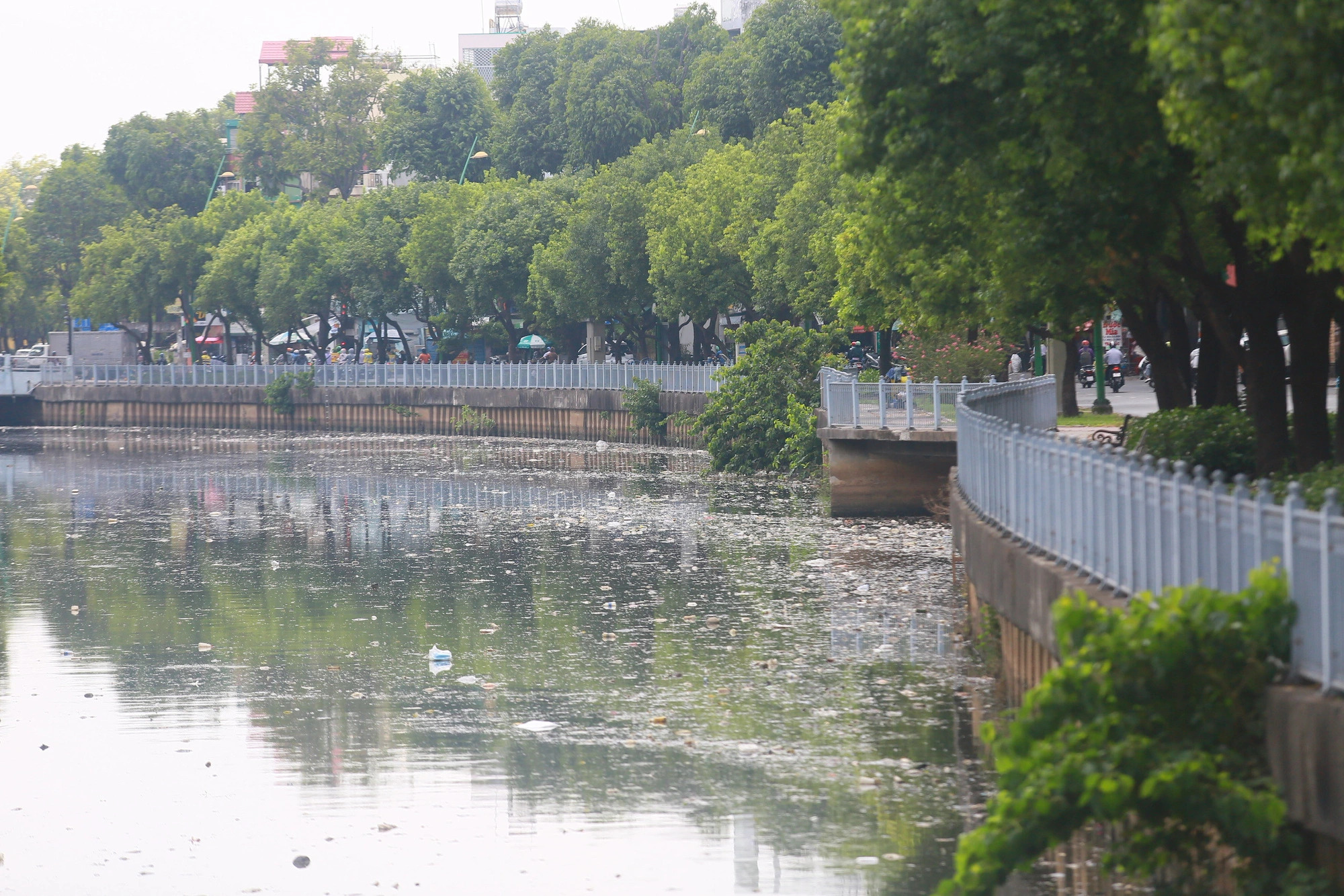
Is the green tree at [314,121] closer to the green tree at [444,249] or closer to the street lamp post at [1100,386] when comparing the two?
the green tree at [444,249]

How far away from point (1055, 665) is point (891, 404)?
675 inches

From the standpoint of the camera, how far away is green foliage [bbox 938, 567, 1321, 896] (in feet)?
26.0

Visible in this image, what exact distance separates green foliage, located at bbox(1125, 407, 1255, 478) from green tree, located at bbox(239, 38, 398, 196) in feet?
281

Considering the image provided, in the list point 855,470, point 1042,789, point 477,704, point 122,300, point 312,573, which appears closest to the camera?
point 1042,789

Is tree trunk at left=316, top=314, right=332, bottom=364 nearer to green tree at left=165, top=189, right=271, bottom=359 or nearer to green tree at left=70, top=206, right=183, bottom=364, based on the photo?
green tree at left=165, top=189, right=271, bottom=359

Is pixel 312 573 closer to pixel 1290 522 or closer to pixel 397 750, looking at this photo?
pixel 397 750

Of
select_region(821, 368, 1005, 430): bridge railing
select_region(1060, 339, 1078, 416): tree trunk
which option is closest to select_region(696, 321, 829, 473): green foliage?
select_region(1060, 339, 1078, 416): tree trunk

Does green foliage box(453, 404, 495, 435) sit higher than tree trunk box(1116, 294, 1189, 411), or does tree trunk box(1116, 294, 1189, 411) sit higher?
tree trunk box(1116, 294, 1189, 411)

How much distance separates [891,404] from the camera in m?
30.2

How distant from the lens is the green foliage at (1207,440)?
17938mm

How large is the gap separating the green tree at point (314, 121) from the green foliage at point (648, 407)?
49234mm

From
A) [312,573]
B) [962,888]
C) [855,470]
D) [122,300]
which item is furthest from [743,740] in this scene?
[122,300]

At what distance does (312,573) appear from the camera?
27156 millimetres

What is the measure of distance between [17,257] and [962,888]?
94051 millimetres
